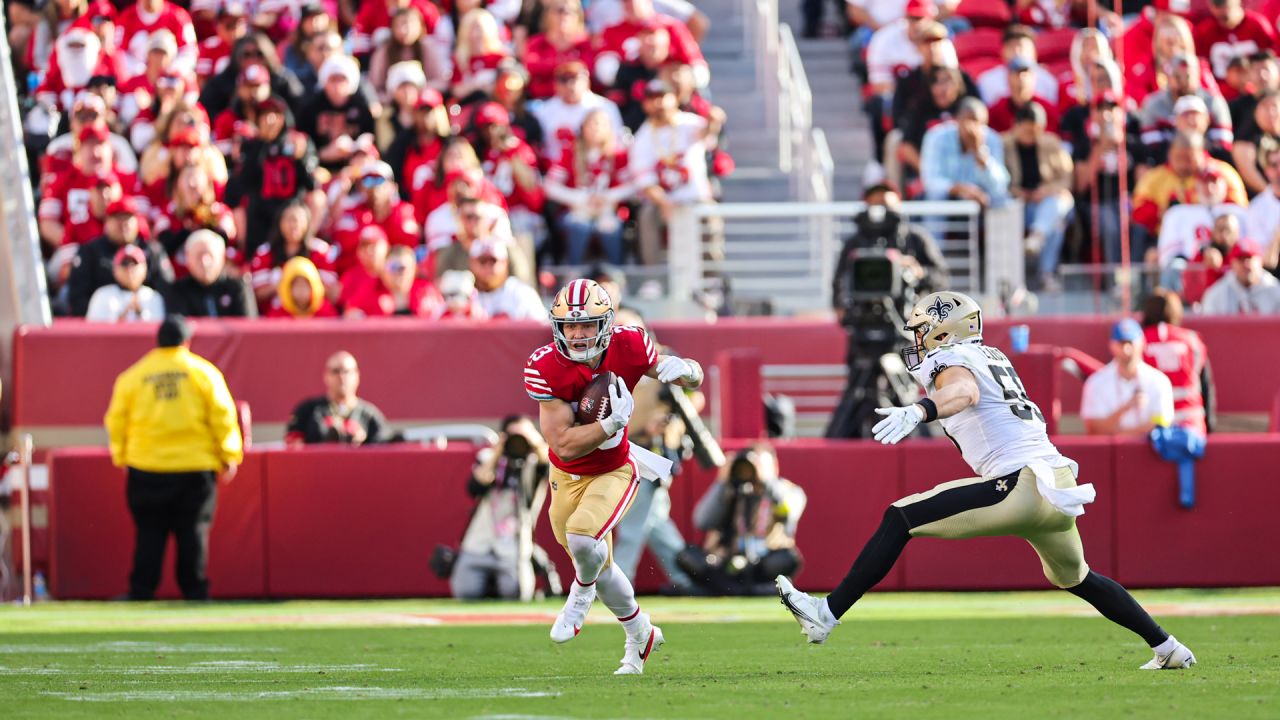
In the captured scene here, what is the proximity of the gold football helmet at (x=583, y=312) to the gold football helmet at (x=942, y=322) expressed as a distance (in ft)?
Result: 4.12

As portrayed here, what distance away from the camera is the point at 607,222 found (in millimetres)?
17297

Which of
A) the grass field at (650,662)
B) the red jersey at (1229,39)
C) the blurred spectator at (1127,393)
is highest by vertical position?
the red jersey at (1229,39)

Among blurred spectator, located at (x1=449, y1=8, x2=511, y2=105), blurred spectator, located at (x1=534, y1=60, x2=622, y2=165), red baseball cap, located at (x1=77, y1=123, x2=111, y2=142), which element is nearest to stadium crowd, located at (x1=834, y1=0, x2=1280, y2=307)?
blurred spectator, located at (x1=534, y1=60, x2=622, y2=165)

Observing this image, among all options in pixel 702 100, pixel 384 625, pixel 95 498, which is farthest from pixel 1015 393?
pixel 702 100

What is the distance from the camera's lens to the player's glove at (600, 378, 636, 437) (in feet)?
28.6

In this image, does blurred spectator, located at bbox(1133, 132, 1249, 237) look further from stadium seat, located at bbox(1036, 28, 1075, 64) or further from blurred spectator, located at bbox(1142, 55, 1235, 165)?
stadium seat, located at bbox(1036, 28, 1075, 64)

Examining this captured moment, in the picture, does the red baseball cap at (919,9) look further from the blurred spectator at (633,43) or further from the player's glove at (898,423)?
the player's glove at (898,423)

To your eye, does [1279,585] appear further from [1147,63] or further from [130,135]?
[130,135]

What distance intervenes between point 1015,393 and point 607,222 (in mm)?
8757

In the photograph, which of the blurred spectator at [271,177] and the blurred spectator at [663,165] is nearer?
the blurred spectator at [271,177]

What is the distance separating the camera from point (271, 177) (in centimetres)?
1703

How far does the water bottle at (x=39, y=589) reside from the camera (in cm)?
1478

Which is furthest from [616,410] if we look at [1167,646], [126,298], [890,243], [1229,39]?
[1229,39]

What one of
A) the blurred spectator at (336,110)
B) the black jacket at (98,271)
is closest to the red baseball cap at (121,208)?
the black jacket at (98,271)
